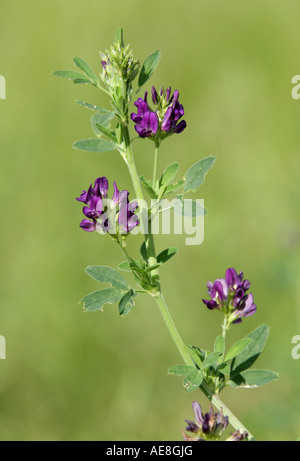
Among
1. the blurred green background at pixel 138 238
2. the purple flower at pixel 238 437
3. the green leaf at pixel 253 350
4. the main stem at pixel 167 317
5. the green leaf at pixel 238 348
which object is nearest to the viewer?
the purple flower at pixel 238 437

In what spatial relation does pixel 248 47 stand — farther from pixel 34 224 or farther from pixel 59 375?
pixel 59 375

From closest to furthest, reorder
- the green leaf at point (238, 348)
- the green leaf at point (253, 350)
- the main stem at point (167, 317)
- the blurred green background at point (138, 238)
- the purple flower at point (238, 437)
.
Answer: the purple flower at point (238, 437) → the main stem at point (167, 317) → the green leaf at point (238, 348) → the green leaf at point (253, 350) → the blurred green background at point (138, 238)

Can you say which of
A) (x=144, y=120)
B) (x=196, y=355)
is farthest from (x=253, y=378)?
(x=144, y=120)

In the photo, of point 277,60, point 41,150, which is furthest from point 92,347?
point 277,60

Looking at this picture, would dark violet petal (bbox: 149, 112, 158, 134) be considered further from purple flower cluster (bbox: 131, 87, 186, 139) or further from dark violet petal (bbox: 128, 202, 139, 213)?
dark violet petal (bbox: 128, 202, 139, 213)

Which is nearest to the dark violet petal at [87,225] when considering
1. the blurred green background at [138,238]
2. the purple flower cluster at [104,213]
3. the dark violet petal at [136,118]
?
the purple flower cluster at [104,213]

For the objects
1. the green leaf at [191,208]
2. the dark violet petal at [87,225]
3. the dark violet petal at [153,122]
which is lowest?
the dark violet petal at [87,225]

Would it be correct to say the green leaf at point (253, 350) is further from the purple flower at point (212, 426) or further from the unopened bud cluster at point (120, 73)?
the unopened bud cluster at point (120, 73)

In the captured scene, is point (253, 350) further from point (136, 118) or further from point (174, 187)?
point (136, 118)

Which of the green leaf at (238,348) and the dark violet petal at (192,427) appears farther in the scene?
the green leaf at (238,348)
